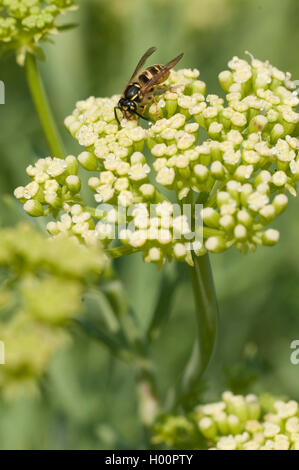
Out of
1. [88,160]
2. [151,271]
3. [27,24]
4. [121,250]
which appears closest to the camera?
[121,250]

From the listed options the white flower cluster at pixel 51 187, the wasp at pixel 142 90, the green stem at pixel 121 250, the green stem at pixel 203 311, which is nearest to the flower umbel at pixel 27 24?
the wasp at pixel 142 90

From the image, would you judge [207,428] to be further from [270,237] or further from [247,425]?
[270,237]

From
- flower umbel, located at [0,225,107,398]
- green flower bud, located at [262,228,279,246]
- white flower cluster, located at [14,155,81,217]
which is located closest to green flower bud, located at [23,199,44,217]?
white flower cluster, located at [14,155,81,217]

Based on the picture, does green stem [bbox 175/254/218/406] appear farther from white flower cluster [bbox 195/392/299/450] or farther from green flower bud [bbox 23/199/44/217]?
green flower bud [bbox 23/199/44/217]

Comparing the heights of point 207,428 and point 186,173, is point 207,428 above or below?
below

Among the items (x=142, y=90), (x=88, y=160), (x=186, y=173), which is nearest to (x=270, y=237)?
(x=186, y=173)

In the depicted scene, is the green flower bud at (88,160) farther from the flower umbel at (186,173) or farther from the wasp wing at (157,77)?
the wasp wing at (157,77)

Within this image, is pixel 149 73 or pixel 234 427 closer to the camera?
pixel 234 427
